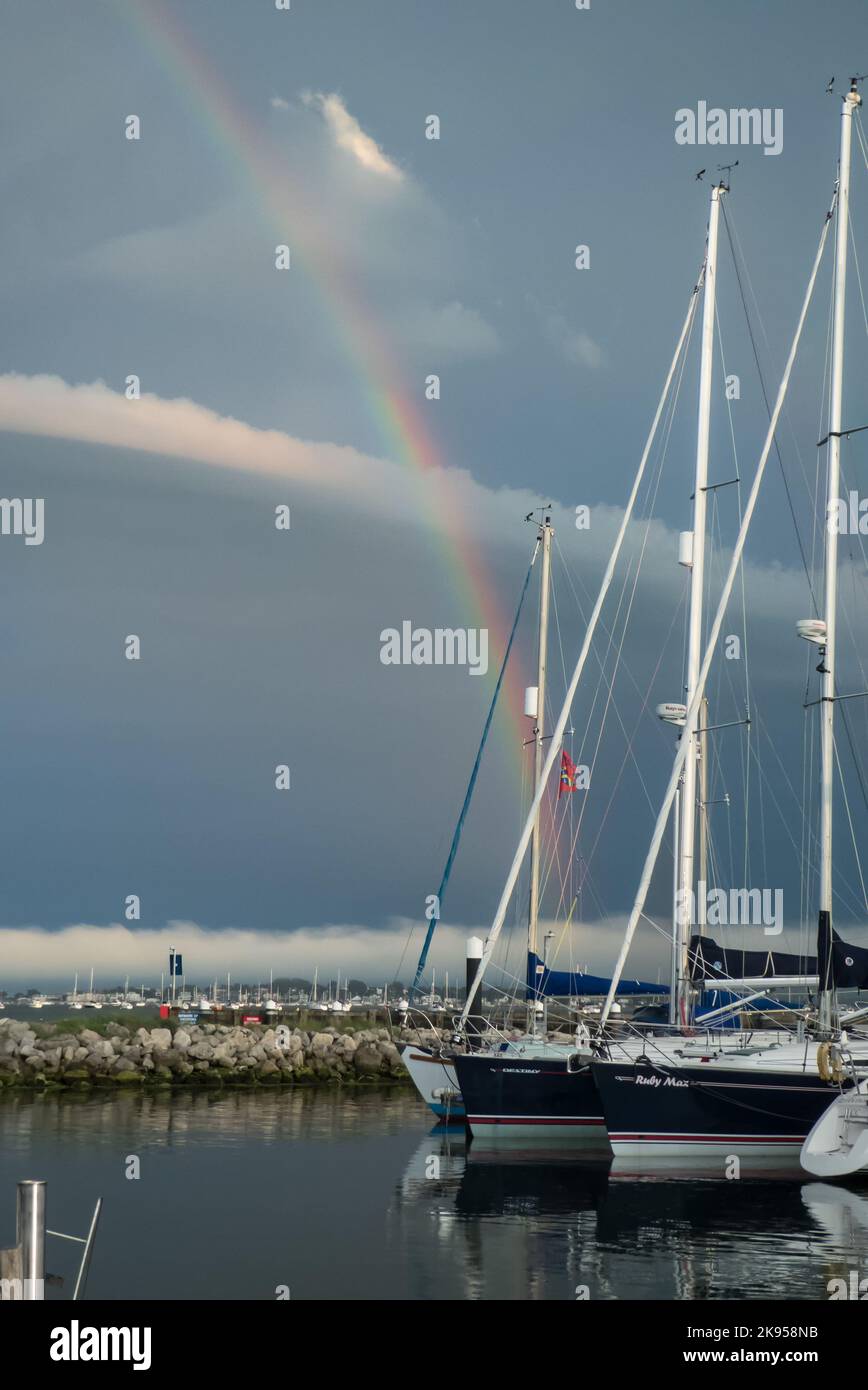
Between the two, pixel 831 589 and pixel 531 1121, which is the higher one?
pixel 831 589

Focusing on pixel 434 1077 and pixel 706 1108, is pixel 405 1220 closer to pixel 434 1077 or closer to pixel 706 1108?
pixel 706 1108

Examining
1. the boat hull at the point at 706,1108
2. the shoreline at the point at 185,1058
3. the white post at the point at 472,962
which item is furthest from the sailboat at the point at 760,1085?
the shoreline at the point at 185,1058

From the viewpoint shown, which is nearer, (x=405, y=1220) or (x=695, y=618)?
(x=405, y=1220)

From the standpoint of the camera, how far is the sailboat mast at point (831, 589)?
32219 millimetres

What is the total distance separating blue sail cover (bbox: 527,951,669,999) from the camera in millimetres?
40938

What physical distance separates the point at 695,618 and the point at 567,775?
9.98m

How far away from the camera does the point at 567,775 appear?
46.7 meters

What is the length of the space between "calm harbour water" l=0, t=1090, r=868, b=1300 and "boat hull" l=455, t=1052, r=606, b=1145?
2.54 feet

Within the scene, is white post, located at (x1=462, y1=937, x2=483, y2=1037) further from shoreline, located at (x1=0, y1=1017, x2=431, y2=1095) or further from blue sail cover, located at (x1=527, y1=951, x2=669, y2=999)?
shoreline, located at (x1=0, y1=1017, x2=431, y2=1095)

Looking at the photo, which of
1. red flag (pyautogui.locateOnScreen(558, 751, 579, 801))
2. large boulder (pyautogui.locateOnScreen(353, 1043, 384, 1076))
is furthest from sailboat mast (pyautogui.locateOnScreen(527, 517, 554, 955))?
large boulder (pyautogui.locateOnScreen(353, 1043, 384, 1076))

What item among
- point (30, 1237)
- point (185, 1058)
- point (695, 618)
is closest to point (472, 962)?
point (695, 618)
